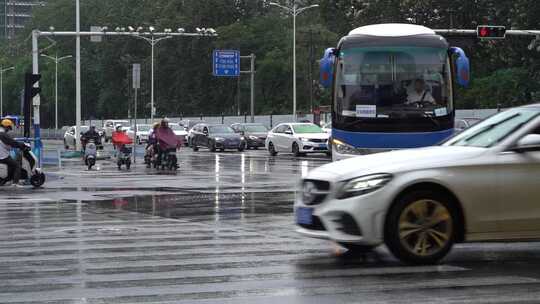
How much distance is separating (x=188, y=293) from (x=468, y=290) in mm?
2322

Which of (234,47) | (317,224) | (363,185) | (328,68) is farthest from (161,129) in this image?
(234,47)

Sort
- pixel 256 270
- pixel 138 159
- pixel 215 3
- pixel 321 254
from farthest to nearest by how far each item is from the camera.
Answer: pixel 215 3 → pixel 138 159 → pixel 321 254 → pixel 256 270

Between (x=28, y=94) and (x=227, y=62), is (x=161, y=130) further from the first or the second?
(x=227, y=62)

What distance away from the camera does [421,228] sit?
398 inches

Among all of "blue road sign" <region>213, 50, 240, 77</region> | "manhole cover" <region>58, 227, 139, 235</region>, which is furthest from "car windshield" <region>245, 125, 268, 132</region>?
"manhole cover" <region>58, 227, 139, 235</region>

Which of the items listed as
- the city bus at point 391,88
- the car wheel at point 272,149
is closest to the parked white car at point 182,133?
the car wheel at point 272,149

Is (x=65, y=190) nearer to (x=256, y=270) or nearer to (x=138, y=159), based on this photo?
(x=256, y=270)

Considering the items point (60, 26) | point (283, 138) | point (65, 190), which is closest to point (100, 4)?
point (60, 26)

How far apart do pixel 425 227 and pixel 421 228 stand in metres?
0.04

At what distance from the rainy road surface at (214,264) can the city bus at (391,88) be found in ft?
9.42

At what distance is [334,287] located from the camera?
879cm

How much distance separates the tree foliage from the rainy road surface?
42771 millimetres

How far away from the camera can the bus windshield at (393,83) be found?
2017 centimetres

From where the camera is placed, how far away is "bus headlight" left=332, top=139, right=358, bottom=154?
2052 centimetres
